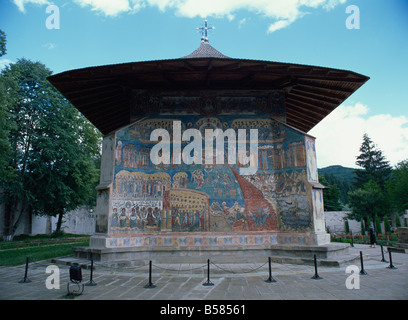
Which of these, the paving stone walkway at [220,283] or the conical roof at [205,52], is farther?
the conical roof at [205,52]

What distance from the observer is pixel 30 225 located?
25016mm

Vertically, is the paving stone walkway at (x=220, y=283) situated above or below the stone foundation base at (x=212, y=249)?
below

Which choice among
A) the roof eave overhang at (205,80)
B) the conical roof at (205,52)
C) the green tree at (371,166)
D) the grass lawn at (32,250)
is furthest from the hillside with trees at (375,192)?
the grass lawn at (32,250)

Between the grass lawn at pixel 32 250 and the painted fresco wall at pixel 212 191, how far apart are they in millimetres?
4127

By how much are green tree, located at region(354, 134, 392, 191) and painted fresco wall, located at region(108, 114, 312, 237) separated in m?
37.0

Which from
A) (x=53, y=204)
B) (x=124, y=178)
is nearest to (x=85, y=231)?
(x=53, y=204)

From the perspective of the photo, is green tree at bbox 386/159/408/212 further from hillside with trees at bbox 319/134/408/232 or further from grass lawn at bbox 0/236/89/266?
grass lawn at bbox 0/236/89/266

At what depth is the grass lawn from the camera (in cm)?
1070

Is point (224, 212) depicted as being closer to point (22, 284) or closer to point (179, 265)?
point (179, 265)

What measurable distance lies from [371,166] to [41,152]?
45.1 metres

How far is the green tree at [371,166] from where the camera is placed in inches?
1606

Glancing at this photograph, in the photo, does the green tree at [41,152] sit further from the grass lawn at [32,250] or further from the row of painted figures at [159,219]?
the row of painted figures at [159,219]

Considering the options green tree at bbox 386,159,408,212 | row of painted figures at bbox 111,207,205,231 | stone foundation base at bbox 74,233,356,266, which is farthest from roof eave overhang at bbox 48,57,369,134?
green tree at bbox 386,159,408,212
